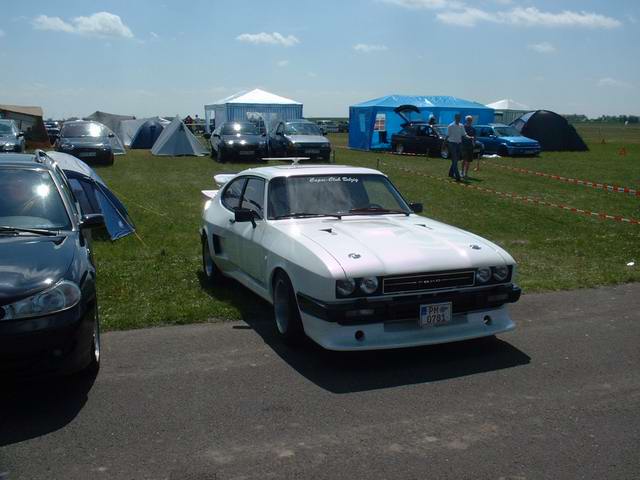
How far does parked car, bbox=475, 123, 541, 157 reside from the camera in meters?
28.3

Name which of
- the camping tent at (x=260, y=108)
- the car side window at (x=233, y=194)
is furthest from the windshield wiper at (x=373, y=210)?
the camping tent at (x=260, y=108)

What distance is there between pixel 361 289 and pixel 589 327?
8.22ft

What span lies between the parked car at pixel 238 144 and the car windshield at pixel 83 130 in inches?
168

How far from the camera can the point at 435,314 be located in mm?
5098

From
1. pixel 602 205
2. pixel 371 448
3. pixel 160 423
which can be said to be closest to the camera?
pixel 371 448

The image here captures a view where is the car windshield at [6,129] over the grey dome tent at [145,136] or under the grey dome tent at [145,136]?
over

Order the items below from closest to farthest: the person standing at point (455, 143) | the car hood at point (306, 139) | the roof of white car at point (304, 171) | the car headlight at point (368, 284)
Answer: the car headlight at point (368, 284), the roof of white car at point (304, 171), the person standing at point (455, 143), the car hood at point (306, 139)

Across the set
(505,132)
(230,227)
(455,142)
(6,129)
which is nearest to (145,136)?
(6,129)

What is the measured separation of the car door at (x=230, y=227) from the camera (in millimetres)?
6895

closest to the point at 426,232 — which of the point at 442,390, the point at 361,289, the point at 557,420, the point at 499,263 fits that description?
the point at 499,263

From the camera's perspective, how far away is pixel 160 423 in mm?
4152

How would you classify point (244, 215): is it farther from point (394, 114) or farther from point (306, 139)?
point (394, 114)

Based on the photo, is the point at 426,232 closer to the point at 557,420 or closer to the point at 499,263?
the point at 499,263

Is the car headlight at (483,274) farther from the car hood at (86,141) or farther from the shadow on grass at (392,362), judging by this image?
the car hood at (86,141)
